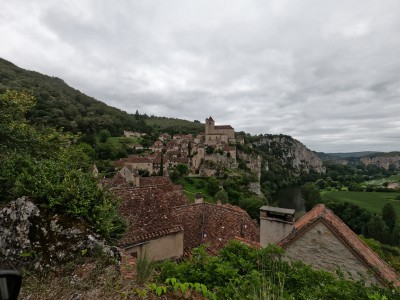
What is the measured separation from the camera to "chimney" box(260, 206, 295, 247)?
7.76 meters

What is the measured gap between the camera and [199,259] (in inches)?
200

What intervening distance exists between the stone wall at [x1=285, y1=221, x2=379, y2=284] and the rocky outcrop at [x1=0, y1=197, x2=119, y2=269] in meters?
5.88

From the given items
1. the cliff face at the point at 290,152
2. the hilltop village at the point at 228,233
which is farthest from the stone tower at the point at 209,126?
the hilltop village at the point at 228,233

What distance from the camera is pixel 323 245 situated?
706cm

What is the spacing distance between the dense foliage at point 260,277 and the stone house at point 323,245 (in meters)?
1.68

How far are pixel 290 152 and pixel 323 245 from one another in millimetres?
162531

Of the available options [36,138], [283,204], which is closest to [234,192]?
[283,204]

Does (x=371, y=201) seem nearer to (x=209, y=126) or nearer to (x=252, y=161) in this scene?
(x=252, y=161)

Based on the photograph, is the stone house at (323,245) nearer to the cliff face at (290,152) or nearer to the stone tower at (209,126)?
the stone tower at (209,126)

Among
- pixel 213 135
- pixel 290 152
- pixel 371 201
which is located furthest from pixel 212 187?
pixel 290 152

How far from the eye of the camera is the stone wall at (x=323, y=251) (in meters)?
6.69

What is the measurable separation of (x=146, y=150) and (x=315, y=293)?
79363mm

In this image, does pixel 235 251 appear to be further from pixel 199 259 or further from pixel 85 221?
pixel 85 221

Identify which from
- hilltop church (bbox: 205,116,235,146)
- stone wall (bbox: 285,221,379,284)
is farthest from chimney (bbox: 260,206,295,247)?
hilltop church (bbox: 205,116,235,146)
